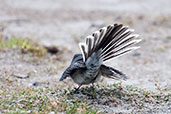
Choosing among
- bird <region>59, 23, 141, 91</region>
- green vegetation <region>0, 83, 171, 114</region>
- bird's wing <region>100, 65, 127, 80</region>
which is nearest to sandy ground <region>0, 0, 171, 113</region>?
green vegetation <region>0, 83, 171, 114</region>

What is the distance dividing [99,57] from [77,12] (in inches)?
460

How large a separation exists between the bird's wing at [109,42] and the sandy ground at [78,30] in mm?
2052

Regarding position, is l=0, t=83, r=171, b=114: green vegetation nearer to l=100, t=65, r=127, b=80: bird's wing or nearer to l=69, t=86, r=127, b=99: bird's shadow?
l=69, t=86, r=127, b=99: bird's shadow

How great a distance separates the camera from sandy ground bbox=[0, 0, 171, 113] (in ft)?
32.7

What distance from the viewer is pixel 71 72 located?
7.16 m

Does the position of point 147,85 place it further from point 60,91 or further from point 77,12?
point 77,12

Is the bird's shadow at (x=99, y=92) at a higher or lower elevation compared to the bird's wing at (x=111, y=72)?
lower

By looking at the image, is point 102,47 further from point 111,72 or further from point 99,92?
point 99,92

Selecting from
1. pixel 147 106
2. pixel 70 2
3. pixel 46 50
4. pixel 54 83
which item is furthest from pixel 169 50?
pixel 70 2

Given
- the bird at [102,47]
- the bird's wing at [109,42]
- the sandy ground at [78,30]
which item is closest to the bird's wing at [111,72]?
the bird at [102,47]

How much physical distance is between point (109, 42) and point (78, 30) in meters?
9.18

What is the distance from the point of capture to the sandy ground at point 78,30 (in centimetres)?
998

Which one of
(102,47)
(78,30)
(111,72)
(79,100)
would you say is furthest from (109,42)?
(78,30)

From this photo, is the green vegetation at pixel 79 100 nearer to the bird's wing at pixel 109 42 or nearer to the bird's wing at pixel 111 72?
the bird's wing at pixel 111 72
